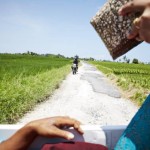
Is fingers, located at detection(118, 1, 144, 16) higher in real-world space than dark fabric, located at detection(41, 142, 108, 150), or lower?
higher

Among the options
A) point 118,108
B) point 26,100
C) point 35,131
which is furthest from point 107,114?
point 35,131

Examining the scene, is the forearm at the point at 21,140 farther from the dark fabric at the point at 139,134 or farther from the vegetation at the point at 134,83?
the vegetation at the point at 134,83

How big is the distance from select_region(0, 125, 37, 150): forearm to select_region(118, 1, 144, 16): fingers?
2.05ft

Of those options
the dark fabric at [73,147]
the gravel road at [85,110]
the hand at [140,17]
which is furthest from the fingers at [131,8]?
the gravel road at [85,110]

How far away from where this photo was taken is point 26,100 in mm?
7105

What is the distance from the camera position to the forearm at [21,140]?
114 cm

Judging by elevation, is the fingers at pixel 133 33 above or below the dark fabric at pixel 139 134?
above

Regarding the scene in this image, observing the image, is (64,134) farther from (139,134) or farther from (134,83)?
(134,83)

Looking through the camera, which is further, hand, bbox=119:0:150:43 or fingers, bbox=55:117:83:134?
fingers, bbox=55:117:83:134

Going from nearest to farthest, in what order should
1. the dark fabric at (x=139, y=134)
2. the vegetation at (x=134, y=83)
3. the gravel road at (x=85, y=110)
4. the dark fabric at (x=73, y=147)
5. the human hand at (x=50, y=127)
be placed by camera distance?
the dark fabric at (x=139, y=134) → the dark fabric at (x=73, y=147) → the human hand at (x=50, y=127) → the gravel road at (x=85, y=110) → the vegetation at (x=134, y=83)

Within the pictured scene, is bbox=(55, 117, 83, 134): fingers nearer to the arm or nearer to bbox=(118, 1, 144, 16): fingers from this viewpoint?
the arm

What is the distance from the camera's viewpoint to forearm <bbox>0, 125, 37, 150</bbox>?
1.14 m

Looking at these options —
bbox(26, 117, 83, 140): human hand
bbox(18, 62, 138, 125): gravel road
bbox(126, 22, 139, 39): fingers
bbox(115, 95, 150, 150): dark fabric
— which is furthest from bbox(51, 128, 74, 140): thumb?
bbox(18, 62, 138, 125): gravel road

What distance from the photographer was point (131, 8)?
66cm
